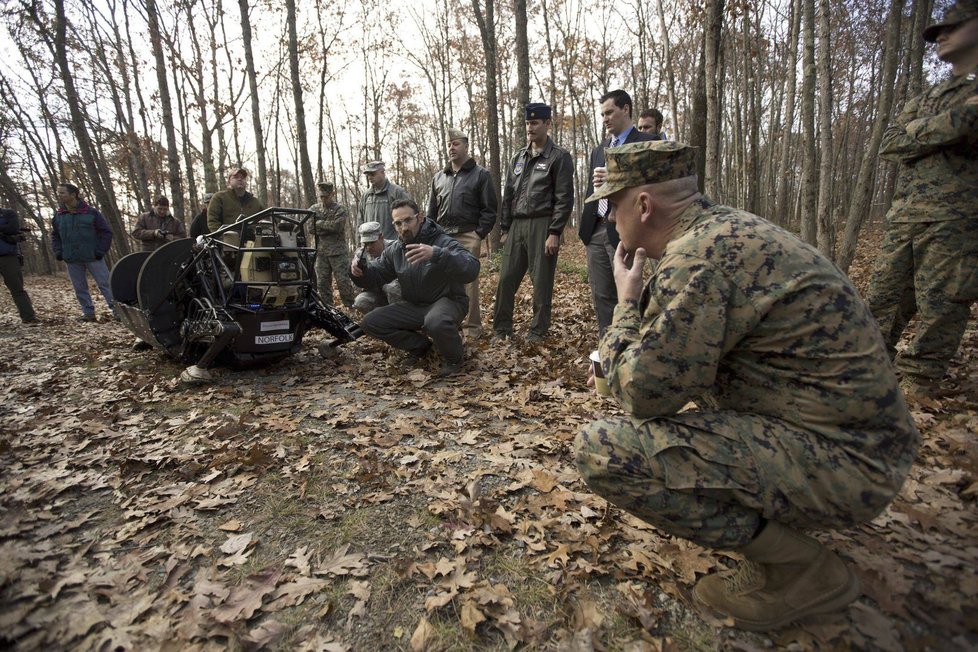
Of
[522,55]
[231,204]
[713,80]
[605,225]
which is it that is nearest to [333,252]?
[231,204]

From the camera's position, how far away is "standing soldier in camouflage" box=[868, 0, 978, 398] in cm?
303

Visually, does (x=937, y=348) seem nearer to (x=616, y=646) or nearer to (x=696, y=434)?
(x=696, y=434)

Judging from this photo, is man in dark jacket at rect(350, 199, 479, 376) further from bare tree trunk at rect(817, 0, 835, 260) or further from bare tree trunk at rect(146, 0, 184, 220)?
bare tree trunk at rect(146, 0, 184, 220)

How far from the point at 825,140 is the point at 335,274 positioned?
7577 mm

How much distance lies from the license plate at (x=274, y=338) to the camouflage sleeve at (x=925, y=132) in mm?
5369

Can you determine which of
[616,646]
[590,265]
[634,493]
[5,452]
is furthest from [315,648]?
[590,265]

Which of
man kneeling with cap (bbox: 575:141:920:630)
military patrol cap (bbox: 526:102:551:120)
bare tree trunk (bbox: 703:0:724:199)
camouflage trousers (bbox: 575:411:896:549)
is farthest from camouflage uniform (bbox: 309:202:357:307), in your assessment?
camouflage trousers (bbox: 575:411:896:549)

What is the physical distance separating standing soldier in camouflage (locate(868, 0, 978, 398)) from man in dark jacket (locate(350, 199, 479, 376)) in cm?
341

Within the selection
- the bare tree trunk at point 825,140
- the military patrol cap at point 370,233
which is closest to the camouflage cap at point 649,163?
the military patrol cap at point 370,233

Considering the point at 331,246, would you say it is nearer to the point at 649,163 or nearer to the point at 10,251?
the point at 10,251

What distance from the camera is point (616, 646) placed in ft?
6.07

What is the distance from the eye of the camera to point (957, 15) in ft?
9.45

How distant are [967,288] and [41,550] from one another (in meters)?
5.71

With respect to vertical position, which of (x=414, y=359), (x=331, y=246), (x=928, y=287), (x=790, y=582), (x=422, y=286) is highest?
(x=331, y=246)
